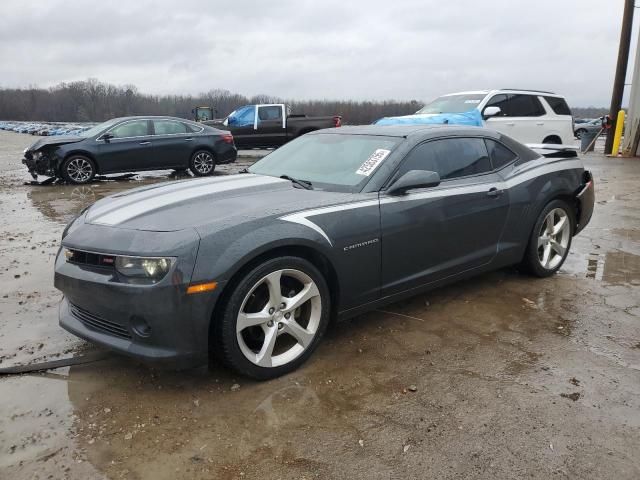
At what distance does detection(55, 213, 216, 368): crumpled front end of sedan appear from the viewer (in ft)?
8.37

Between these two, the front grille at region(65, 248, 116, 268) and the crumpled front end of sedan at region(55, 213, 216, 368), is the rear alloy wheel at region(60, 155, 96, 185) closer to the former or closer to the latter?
the front grille at region(65, 248, 116, 268)

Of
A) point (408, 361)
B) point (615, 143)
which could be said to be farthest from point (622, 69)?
point (408, 361)

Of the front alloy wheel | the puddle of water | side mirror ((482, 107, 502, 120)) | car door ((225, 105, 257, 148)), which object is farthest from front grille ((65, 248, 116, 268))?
car door ((225, 105, 257, 148))

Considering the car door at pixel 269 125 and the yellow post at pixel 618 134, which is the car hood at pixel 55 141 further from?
the yellow post at pixel 618 134

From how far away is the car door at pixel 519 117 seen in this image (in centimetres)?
1091

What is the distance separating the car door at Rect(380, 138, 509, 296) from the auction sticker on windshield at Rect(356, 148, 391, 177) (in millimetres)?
158

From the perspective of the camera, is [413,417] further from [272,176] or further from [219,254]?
[272,176]

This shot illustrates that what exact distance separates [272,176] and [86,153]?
850 centimetres

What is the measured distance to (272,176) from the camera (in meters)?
3.86

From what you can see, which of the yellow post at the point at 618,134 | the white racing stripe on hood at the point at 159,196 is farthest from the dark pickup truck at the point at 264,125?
the white racing stripe on hood at the point at 159,196

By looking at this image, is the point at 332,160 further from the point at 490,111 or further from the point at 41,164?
the point at 41,164

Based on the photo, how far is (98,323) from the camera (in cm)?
283

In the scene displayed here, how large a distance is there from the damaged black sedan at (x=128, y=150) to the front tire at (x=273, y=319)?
9.30 m

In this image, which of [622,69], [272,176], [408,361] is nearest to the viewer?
[408,361]
